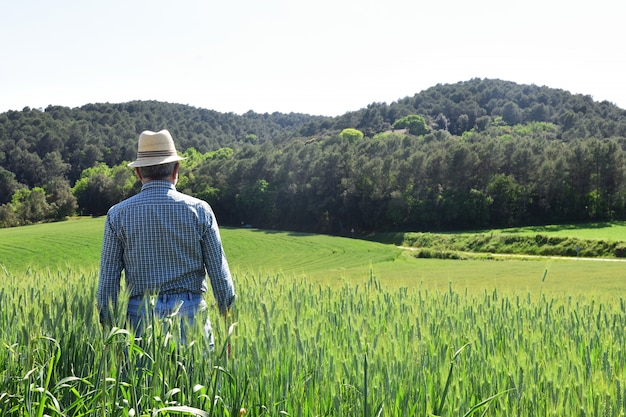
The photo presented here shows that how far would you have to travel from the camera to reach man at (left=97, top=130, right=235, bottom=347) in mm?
3865

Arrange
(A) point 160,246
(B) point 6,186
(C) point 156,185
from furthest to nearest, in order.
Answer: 1. (B) point 6,186
2. (C) point 156,185
3. (A) point 160,246

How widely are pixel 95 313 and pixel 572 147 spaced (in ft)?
255

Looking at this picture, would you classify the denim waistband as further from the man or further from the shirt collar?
the shirt collar

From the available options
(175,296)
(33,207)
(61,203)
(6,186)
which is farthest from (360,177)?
(175,296)

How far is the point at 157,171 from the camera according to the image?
4000mm

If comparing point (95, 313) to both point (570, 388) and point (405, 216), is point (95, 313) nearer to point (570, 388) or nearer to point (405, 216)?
point (570, 388)

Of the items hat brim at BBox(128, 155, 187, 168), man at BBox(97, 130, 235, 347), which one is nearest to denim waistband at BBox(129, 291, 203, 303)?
man at BBox(97, 130, 235, 347)

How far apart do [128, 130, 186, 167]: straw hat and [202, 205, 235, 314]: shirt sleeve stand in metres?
0.50

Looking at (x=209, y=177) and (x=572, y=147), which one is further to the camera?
(x=209, y=177)

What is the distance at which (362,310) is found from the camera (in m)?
4.76

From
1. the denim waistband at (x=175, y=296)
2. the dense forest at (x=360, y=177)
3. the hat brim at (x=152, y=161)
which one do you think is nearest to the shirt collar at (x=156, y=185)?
the hat brim at (x=152, y=161)

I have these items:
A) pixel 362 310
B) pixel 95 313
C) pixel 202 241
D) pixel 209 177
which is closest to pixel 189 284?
pixel 202 241

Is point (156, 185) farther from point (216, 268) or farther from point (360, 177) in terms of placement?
point (360, 177)

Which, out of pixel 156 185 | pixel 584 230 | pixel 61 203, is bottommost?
pixel 584 230
